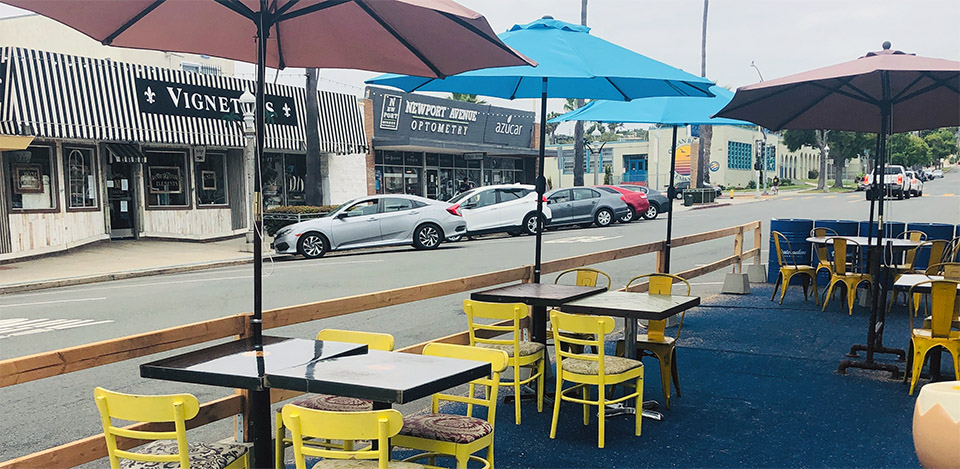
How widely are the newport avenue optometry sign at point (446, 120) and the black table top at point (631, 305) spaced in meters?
22.5

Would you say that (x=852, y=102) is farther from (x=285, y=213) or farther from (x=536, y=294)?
(x=285, y=213)

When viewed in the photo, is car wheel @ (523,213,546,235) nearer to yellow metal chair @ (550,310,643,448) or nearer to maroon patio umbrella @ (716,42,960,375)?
maroon patio umbrella @ (716,42,960,375)

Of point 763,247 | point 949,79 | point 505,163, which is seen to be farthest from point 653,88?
point 505,163

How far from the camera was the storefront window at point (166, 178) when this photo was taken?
2078cm

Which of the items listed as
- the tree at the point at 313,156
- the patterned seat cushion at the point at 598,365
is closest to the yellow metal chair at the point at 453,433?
the patterned seat cushion at the point at 598,365

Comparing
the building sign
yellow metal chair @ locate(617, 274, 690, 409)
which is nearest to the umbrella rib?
yellow metal chair @ locate(617, 274, 690, 409)

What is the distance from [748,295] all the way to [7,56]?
1585 cm

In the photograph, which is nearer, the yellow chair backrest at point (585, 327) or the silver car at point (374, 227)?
the yellow chair backrest at point (585, 327)

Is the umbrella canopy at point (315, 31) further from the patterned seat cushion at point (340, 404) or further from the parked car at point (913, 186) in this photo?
the parked car at point (913, 186)

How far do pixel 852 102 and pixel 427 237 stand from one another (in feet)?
38.0

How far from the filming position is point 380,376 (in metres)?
3.50

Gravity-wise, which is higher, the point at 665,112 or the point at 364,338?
the point at 665,112

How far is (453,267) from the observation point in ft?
46.1

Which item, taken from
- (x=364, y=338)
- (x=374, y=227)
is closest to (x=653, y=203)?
(x=374, y=227)
